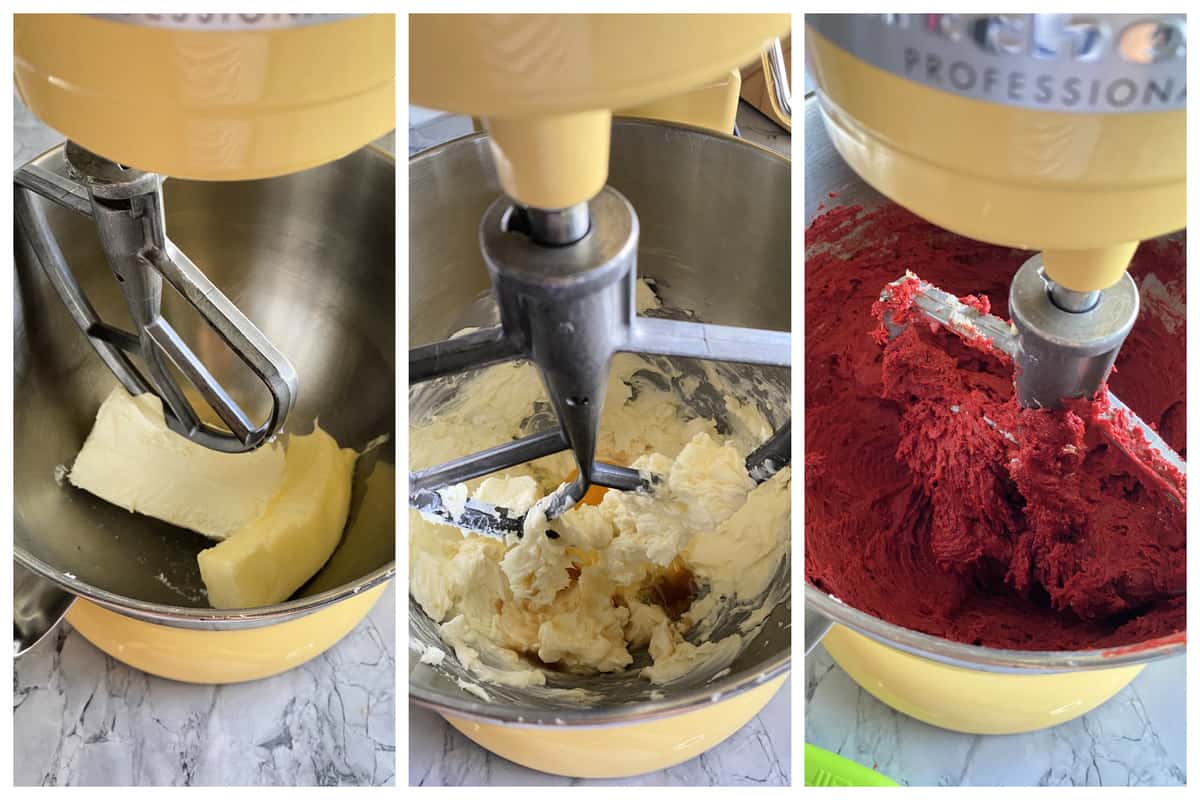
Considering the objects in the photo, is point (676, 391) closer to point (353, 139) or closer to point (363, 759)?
point (363, 759)

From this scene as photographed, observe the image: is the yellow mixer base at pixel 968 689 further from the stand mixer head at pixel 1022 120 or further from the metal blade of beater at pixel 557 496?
the stand mixer head at pixel 1022 120

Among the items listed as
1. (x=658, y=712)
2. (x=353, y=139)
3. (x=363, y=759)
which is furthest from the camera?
(x=363, y=759)

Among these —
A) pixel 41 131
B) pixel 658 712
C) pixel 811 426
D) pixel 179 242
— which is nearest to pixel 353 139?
pixel 658 712

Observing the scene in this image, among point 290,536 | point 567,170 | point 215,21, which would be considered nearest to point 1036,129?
point 567,170

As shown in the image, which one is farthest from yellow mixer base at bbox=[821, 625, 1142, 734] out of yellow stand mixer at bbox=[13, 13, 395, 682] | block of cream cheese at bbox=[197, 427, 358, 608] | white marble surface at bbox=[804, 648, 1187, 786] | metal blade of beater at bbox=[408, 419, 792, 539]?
yellow stand mixer at bbox=[13, 13, 395, 682]

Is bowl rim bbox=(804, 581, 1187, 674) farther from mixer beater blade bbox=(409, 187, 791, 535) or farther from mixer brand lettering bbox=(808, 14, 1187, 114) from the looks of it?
mixer brand lettering bbox=(808, 14, 1187, 114)

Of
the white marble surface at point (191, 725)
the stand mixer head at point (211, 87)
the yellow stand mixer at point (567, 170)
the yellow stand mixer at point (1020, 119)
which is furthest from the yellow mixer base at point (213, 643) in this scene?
the yellow stand mixer at point (1020, 119)
